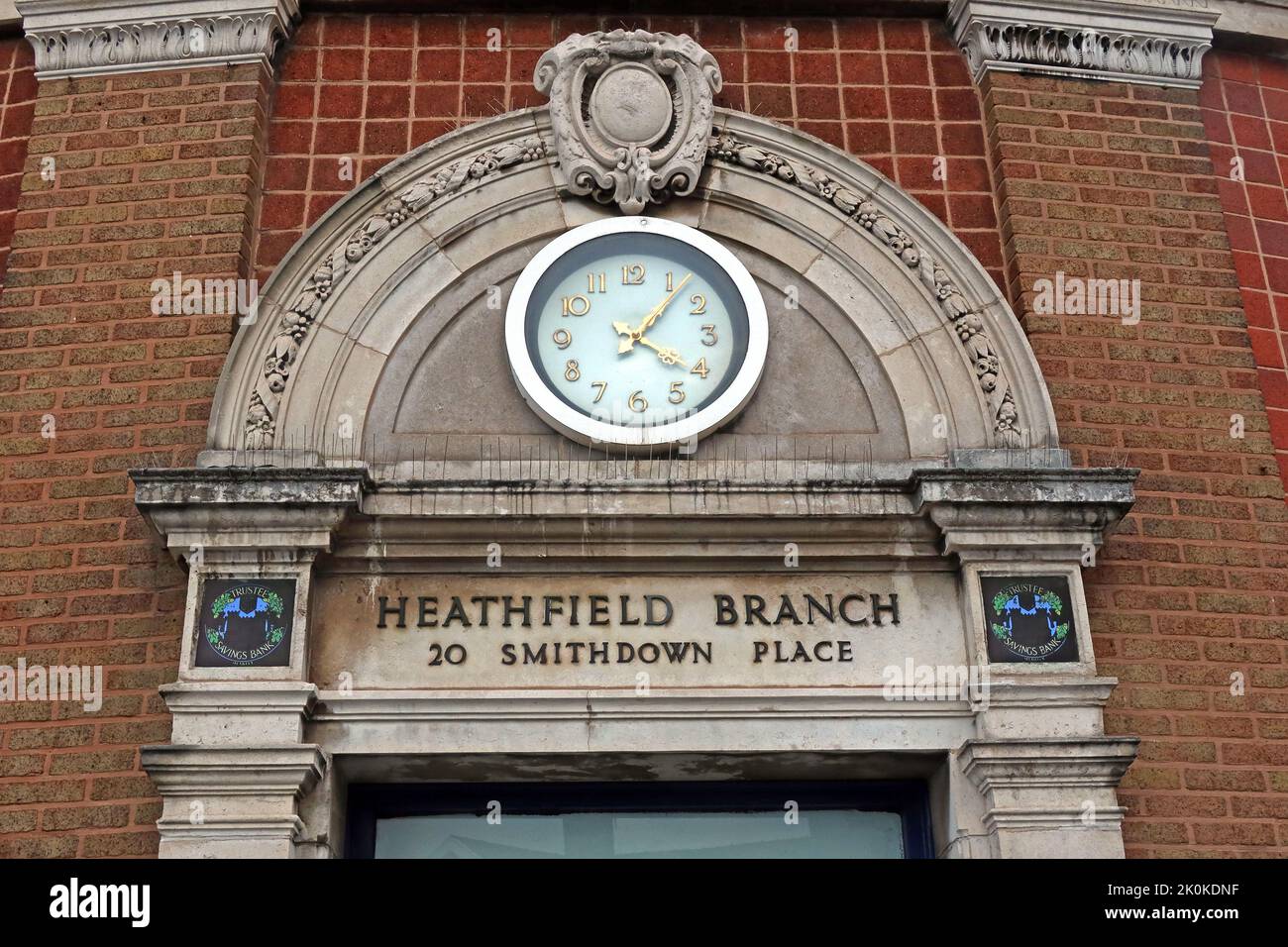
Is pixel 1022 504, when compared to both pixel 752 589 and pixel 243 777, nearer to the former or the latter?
pixel 752 589

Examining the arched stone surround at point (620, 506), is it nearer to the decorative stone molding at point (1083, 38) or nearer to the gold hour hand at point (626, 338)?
the gold hour hand at point (626, 338)

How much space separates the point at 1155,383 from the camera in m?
8.65

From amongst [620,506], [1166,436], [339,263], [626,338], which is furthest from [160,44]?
[1166,436]

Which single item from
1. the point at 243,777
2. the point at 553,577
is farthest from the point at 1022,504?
the point at 243,777

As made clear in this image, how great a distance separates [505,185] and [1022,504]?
9.71 feet

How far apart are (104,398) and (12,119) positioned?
6.22 ft

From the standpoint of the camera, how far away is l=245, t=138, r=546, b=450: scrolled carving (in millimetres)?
8297

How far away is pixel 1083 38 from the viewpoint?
9.39 meters

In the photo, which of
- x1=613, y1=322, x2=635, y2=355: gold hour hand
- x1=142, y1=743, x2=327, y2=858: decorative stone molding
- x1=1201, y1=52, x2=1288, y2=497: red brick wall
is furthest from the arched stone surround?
x1=1201, y1=52, x2=1288, y2=497: red brick wall

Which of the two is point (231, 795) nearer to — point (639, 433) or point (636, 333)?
point (639, 433)

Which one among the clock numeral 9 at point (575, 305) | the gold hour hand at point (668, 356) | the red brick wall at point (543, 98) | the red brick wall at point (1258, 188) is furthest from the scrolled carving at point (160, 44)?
the red brick wall at point (1258, 188)

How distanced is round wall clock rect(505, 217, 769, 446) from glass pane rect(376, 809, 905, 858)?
1735 mm

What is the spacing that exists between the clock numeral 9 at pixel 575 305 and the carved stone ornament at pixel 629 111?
522mm

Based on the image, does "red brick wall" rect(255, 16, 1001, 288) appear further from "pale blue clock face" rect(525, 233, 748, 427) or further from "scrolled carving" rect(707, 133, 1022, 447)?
"pale blue clock face" rect(525, 233, 748, 427)
